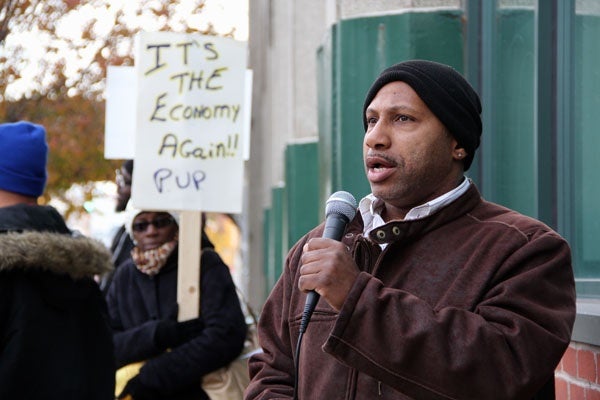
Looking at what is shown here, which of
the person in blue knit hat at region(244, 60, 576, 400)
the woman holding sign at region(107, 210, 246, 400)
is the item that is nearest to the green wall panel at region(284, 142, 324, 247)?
the woman holding sign at region(107, 210, 246, 400)

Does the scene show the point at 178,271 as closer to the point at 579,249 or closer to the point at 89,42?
the point at 579,249

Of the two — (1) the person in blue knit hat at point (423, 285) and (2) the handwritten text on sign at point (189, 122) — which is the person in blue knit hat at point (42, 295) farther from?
(2) the handwritten text on sign at point (189, 122)

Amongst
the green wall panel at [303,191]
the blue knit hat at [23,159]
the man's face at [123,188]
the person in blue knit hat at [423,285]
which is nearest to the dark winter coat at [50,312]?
the blue knit hat at [23,159]

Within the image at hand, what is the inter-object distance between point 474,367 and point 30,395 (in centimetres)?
222

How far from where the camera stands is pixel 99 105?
1644 centimetres

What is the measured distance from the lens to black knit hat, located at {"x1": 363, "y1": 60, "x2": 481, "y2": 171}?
295 centimetres

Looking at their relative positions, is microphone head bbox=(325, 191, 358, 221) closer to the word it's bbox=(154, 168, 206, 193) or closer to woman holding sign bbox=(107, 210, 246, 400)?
woman holding sign bbox=(107, 210, 246, 400)

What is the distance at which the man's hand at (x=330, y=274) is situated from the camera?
2.68m

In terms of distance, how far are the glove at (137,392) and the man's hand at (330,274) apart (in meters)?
3.54

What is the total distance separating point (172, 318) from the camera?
249 inches

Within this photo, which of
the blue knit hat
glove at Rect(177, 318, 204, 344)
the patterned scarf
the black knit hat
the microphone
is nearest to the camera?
the microphone

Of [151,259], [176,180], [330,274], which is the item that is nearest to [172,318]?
[151,259]

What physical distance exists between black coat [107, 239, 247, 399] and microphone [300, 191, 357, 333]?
10.5 feet

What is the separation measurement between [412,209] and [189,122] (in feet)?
13.4
